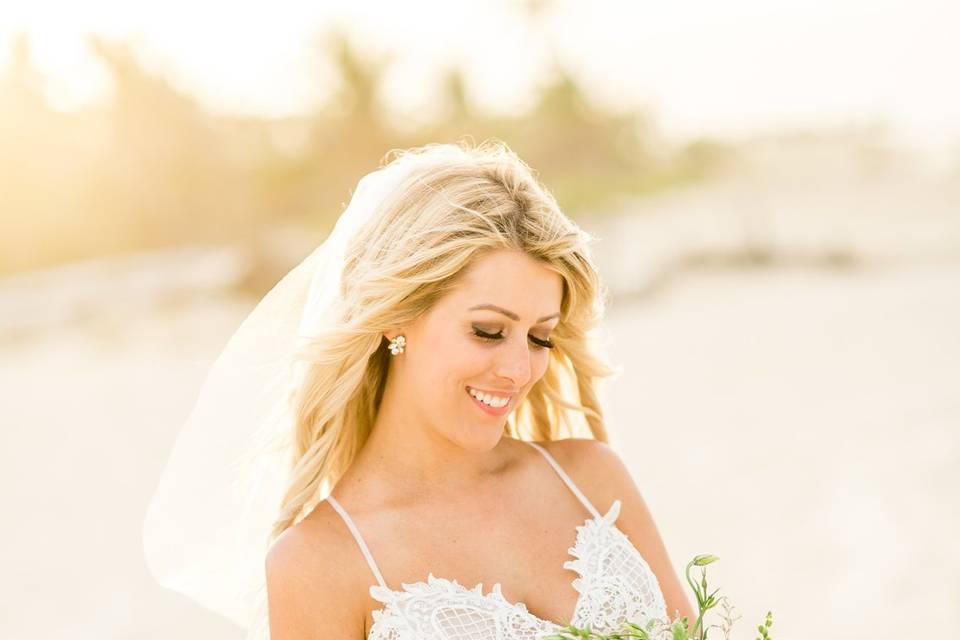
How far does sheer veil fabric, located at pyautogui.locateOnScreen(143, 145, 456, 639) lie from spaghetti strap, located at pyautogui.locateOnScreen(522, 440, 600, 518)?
0.68 metres

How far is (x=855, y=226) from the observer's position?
19344 millimetres

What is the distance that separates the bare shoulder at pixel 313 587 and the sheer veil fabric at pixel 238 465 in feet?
1.54

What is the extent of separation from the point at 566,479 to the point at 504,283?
676 mm

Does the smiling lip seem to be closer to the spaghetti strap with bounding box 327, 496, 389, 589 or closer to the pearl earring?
the pearl earring

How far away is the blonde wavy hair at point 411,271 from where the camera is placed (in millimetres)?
2697

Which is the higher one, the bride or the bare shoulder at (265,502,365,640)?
the bride

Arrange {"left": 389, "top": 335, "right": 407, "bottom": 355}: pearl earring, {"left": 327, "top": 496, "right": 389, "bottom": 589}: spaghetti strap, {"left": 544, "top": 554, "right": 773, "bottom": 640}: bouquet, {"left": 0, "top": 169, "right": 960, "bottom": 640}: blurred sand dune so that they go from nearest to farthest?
1. {"left": 544, "top": 554, "right": 773, "bottom": 640}: bouquet
2. {"left": 327, "top": 496, "right": 389, "bottom": 589}: spaghetti strap
3. {"left": 389, "top": 335, "right": 407, "bottom": 355}: pearl earring
4. {"left": 0, "top": 169, "right": 960, "bottom": 640}: blurred sand dune

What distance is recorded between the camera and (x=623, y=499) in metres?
3.12

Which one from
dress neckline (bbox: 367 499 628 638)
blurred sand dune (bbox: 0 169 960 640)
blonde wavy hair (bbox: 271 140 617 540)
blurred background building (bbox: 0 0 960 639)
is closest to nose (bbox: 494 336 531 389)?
blonde wavy hair (bbox: 271 140 617 540)

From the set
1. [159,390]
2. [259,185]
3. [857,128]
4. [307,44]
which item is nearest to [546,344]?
[159,390]

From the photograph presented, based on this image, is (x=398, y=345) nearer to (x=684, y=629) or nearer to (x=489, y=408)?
(x=489, y=408)

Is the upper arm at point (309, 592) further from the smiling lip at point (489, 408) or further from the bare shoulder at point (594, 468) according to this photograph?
the bare shoulder at point (594, 468)

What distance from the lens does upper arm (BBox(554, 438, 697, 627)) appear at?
3.04m

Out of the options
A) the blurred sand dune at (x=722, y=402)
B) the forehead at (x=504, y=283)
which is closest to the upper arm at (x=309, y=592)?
the forehead at (x=504, y=283)
